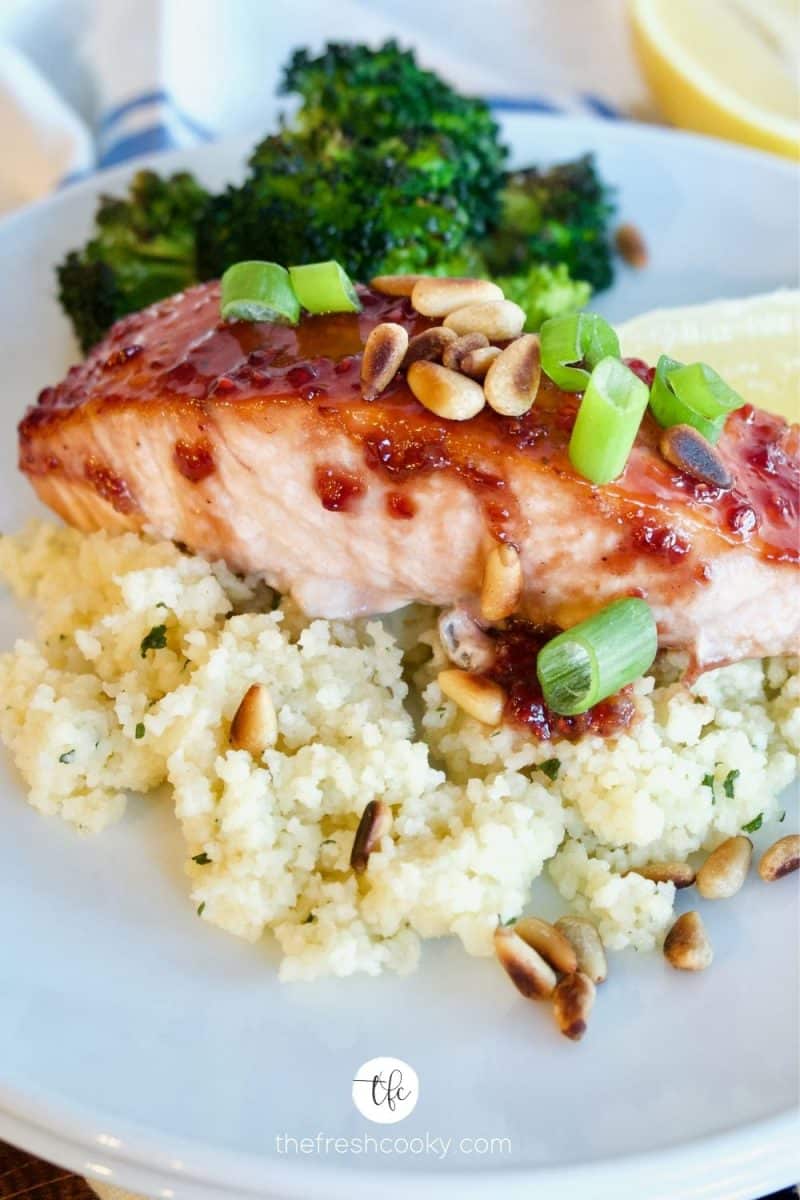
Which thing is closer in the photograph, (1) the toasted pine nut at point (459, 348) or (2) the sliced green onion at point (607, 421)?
(2) the sliced green onion at point (607, 421)

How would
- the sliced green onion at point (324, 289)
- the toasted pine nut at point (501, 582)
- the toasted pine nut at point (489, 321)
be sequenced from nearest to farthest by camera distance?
the toasted pine nut at point (501, 582) < the toasted pine nut at point (489, 321) < the sliced green onion at point (324, 289)

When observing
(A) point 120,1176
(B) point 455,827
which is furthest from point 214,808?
(A) point 120,1176

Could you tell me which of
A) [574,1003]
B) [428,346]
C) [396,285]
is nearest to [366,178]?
[396,285]

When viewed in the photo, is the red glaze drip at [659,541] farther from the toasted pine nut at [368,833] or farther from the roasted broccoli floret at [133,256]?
the roasted broccoli floret at [133,256]

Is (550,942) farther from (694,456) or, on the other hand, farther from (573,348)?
(573,348)

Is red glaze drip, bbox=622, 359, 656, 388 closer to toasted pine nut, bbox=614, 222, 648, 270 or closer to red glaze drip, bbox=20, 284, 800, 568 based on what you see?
red glaze drip, bbox=20, 284, 800, 568

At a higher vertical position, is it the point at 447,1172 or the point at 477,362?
the point at 477,362

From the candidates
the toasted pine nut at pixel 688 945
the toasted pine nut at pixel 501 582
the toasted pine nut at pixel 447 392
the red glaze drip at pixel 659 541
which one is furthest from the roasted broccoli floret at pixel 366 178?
the toasted pine nut at pixel 688 945
